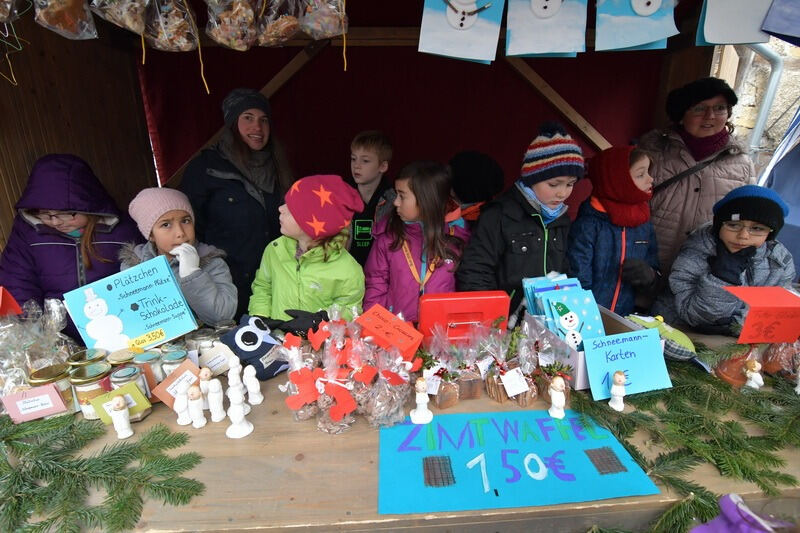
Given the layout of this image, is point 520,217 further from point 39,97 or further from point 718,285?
point 39,97

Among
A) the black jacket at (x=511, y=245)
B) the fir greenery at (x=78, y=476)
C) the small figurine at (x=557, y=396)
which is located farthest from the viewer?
the black jacket at (x=511, y=245)

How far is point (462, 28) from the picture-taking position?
1.45 m

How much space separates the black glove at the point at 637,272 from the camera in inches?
78.0

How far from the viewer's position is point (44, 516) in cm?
97

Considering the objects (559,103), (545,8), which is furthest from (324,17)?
(559,103)

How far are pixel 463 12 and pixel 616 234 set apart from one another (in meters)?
1.35

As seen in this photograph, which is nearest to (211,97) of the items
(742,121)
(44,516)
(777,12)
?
(44,516)

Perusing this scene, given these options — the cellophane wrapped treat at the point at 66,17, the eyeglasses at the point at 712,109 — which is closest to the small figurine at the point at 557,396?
the cellophane wrapped treat at the point at 66,17

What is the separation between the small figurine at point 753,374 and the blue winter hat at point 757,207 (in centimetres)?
67

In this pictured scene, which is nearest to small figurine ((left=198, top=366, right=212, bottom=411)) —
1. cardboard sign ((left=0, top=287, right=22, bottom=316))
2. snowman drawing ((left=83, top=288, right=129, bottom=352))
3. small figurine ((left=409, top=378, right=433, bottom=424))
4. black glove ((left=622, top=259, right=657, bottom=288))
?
→ snowman drawing ((left=83, top=288, right=129, bottom=352))

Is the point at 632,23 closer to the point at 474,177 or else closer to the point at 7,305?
the point at 474,177

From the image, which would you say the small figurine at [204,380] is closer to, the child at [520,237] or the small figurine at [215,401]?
the small figurine at [215,401]

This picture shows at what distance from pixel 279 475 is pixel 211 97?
3305 mm

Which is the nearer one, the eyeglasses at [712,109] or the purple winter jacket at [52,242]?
the purple winter jacket at [52,242]
